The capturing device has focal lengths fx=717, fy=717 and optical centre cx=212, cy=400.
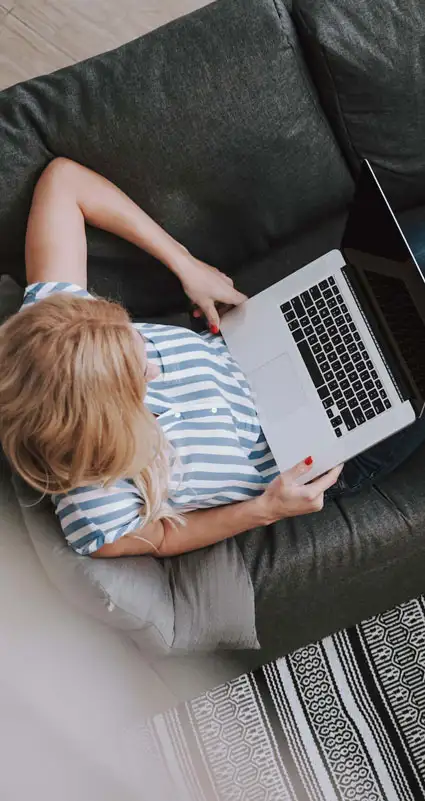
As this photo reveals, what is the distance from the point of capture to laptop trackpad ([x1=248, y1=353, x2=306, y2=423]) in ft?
3.79

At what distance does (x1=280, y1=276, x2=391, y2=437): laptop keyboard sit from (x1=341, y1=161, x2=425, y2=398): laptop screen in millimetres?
52

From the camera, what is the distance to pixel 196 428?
108 cm

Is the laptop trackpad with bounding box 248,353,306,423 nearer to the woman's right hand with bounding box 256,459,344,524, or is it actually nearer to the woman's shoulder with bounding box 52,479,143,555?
the woman's right hand with bounding box 256,459,344,524

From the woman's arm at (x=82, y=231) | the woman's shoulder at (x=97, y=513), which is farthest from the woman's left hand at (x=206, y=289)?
the woman's shoulder at (x=97, y=513)

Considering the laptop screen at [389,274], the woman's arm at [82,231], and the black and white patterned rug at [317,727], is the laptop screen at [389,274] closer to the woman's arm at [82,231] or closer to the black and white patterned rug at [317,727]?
the woman's arm at [82,231]

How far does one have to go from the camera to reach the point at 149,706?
4.17 ft

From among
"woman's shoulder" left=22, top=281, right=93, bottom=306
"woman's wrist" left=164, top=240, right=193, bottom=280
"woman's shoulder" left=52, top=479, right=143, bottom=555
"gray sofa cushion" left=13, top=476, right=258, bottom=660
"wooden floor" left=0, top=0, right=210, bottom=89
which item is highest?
"wooden floor" left=0, top=0, right=210, bottom=89

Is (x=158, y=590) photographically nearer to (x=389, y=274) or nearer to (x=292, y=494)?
(x=292, y=494)

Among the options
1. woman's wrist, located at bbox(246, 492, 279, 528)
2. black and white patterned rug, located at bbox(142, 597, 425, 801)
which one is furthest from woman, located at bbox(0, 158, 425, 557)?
black and white patterned rug, located at bbox(142, 597, 425, 801)

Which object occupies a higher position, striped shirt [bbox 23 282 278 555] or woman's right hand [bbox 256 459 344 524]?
striped shirt [bbox 23 282 278 555]

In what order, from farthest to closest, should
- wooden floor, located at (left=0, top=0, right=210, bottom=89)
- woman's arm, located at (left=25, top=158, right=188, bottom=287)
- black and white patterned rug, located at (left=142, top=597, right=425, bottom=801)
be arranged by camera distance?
wooden floor, located at (left=0, top=0, right=210, bottom=89), black and white patterned rug, located at (left=142, top=597, right=425, bottom=801), woman's arm, located at (left=25, top=158, right=188, bottom=287)

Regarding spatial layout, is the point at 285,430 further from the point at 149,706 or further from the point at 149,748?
the point at 149,748

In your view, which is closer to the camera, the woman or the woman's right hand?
the woman

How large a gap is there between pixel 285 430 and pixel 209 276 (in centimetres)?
29
